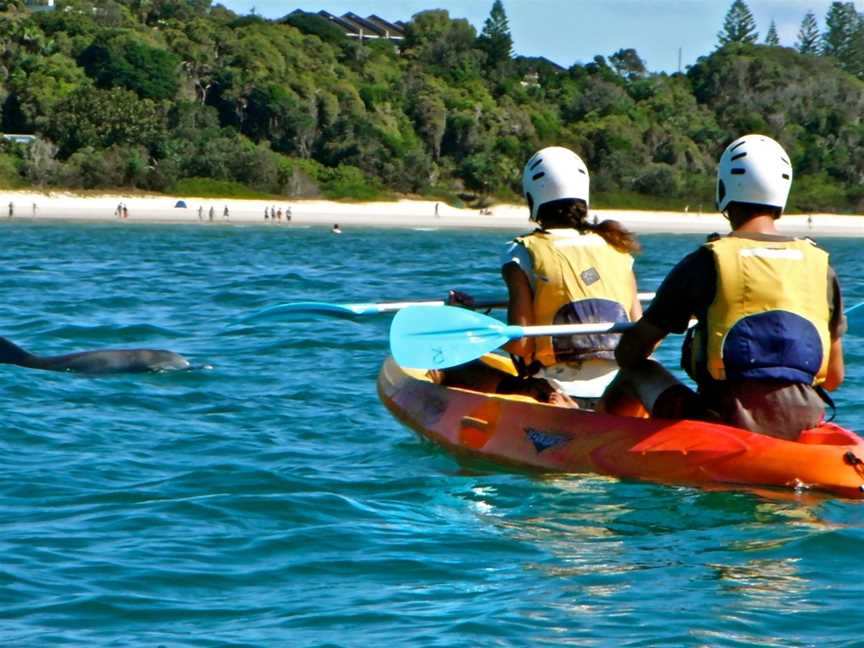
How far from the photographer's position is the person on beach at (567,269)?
7727 mm

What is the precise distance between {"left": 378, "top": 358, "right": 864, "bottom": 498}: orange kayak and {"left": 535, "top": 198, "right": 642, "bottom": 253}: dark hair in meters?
0.88

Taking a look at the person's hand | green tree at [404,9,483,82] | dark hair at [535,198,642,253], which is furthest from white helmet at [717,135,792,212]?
green tree at [404,9,483,82]

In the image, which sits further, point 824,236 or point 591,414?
point 824,236

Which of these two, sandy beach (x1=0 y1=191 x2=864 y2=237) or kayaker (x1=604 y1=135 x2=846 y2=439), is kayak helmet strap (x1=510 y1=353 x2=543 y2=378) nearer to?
kayaker (x1=604 y1=135 x2=846 y2=439)

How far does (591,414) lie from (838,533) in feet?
4.90

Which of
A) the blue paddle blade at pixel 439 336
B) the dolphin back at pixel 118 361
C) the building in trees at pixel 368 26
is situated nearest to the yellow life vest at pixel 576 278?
the blue paddle blade at pixel 439 336

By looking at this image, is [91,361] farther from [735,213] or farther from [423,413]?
[735,213]

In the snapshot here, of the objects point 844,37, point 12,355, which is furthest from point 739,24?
point 12,355

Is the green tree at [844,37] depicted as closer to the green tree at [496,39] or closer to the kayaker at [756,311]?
the green tree at [496,39]

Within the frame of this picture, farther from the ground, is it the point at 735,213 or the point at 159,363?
the point at 735,213

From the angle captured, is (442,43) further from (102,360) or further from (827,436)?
(827,436)

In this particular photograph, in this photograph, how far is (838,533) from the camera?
6.34 m

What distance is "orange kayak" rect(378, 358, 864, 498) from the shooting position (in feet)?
22.4

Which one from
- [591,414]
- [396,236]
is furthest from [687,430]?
[396,236]
